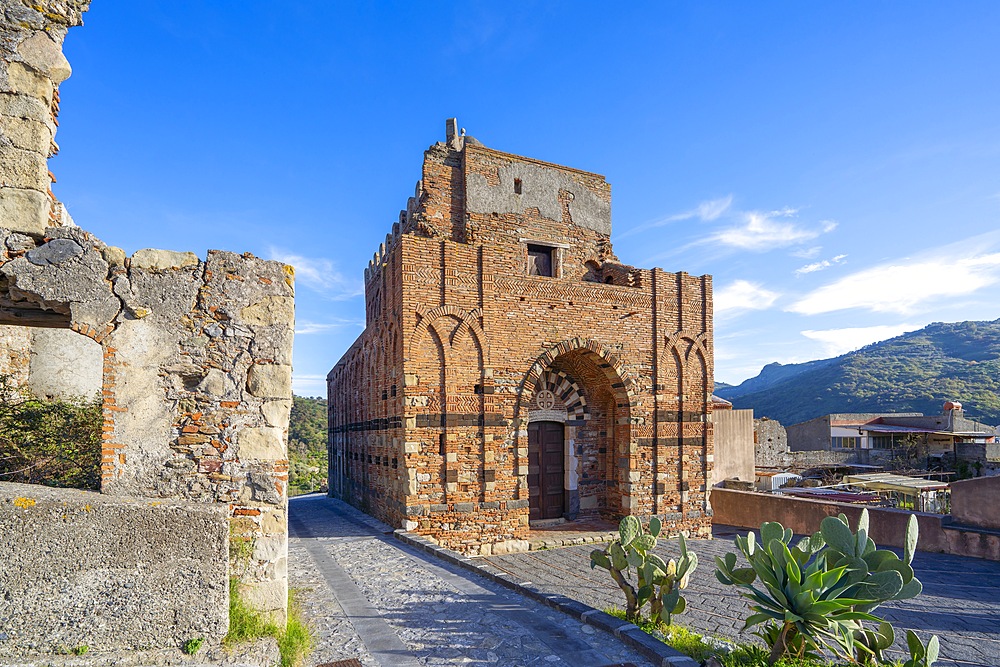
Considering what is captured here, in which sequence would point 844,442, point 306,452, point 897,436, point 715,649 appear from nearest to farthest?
point 715,649
point 897,436
point 844,442
point 306,452

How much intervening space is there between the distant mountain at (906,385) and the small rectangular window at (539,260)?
51187mm

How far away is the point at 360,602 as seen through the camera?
627cm

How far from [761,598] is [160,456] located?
5.03 m

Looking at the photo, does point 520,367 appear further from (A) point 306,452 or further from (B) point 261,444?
(A) point 306,452

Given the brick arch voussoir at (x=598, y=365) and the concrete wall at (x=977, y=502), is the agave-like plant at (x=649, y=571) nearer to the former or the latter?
the brick arch voussoir at (x=598, y=365)

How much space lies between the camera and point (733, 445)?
703 inches

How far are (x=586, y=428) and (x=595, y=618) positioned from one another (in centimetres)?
862

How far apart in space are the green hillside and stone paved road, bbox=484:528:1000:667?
19.8 metres

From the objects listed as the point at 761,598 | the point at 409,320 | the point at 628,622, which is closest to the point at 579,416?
the point at 409,320

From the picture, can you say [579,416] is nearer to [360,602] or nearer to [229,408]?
[360,602]

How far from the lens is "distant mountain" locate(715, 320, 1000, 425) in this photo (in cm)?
5372

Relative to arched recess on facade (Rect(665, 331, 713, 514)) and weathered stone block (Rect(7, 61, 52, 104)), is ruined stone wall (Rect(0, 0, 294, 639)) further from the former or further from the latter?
arched recess on facade (Rect(665, 331, 713, 514))

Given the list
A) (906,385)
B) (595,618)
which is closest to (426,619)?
(595,618)

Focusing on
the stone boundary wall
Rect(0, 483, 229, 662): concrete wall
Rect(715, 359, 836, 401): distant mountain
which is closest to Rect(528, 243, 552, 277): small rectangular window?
the stone boundary wall
